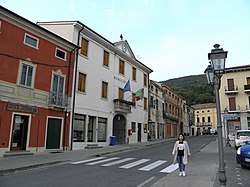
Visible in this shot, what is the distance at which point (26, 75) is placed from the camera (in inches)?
587

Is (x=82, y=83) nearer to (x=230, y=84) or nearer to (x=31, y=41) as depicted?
(x=31, y=41)

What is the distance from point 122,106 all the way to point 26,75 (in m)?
11.2

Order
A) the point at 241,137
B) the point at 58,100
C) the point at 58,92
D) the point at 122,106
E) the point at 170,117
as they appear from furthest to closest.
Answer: the point at 170,117 < the point at 122,106 < the point at 241,137 < the point at 58,92 < the point at 58,100

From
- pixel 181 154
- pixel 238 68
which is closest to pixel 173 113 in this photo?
pixel 238 68

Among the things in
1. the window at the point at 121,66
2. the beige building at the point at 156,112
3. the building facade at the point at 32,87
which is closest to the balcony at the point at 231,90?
the beige building at the point at 156,112

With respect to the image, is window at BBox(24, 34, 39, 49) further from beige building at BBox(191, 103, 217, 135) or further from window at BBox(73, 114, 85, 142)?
beige building at BBox(191, 103, 217, 135)

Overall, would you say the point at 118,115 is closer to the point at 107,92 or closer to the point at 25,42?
the point at 107,92

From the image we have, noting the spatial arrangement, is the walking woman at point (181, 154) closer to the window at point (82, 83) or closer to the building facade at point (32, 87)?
the building facade at point (32, 87)

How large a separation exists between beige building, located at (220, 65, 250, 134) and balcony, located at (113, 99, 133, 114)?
61.1 ft

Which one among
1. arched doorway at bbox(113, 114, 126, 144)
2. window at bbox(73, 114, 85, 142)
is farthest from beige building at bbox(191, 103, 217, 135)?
window at bbox(73, 114, 85, 142)

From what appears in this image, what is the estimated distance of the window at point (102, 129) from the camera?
70.3 ft

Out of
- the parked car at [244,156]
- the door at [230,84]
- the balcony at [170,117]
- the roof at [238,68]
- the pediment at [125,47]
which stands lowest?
the parked car at [244,156]

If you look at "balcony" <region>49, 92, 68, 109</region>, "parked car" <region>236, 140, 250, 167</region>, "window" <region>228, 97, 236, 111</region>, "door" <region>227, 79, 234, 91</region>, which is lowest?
"parked car" <region>236, 140, 250, 167</region>

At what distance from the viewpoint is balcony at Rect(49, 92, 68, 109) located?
53.4 ft
